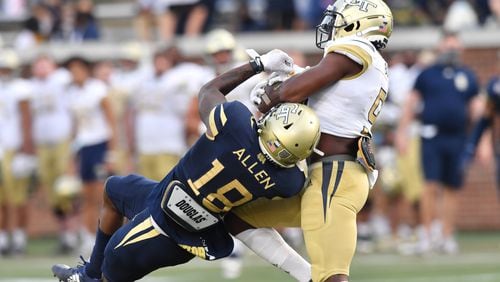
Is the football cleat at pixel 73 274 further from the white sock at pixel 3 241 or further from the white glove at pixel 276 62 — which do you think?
the white sock at pixel 3 241

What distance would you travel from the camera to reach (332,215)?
6.63 m

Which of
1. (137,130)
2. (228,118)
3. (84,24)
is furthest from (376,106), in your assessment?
(84,24)

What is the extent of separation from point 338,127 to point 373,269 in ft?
14.0

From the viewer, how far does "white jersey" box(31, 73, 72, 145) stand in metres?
13.7

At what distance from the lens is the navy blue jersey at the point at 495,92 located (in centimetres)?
1186

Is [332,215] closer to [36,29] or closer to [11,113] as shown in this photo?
[11,113]

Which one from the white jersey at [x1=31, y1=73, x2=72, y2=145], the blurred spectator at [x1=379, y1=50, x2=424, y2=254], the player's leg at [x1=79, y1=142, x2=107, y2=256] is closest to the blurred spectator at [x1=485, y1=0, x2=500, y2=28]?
the blurred spectator at [x1=379, y1=50, x2=424, y2=254]

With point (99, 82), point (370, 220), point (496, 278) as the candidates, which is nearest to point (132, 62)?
point (99, 82)

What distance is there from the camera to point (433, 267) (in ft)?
35.9

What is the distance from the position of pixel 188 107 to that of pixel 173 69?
557 millimetres

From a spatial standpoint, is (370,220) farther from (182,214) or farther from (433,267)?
(182,214)

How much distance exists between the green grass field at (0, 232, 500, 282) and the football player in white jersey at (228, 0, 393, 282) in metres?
3.13

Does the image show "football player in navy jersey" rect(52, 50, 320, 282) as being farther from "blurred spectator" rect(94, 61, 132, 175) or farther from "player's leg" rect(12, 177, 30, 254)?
"blurred spectator" rect(94, 61, 132, 175)

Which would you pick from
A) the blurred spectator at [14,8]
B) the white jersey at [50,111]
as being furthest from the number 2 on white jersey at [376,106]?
the blurred spectator at [14,8]
